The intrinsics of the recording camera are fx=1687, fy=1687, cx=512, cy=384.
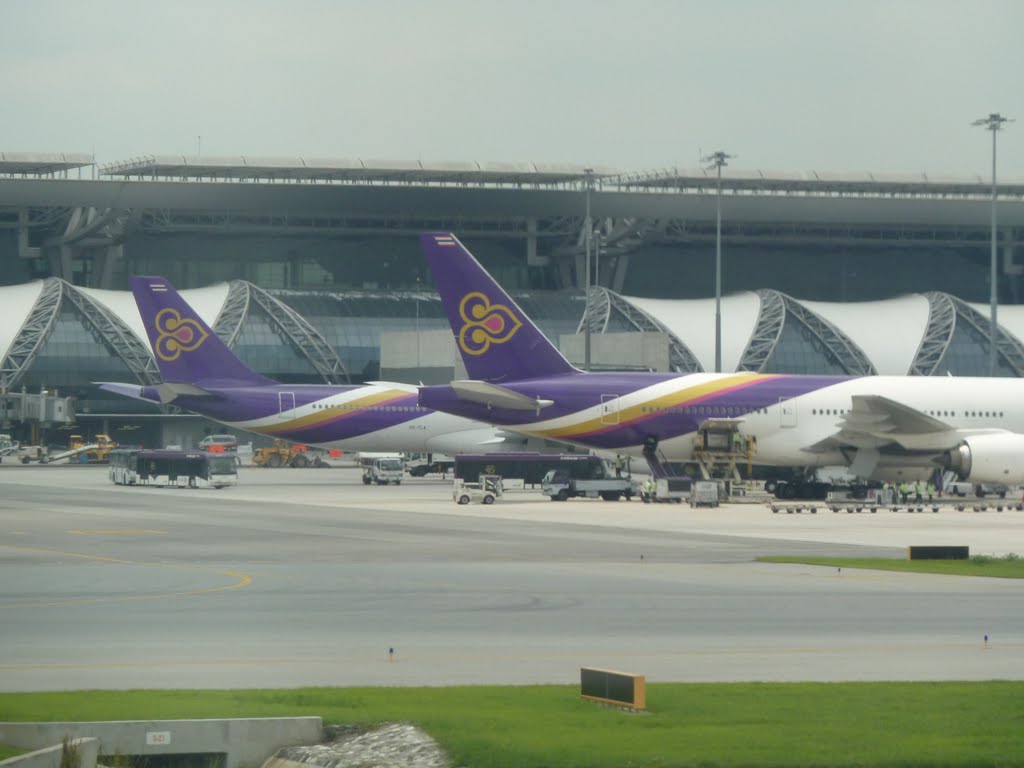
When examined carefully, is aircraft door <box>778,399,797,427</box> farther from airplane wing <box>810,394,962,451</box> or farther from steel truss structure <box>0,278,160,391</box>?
steel truss structure <box>0,278,160,391</box>

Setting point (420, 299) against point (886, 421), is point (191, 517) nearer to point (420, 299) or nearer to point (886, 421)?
point (886, 421)

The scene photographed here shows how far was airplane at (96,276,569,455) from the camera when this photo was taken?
3159 inches

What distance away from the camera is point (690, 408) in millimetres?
65625

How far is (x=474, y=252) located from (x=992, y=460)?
286 ft

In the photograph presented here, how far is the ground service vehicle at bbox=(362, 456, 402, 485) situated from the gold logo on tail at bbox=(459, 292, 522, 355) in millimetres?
20613

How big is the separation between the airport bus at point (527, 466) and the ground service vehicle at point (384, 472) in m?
11.3

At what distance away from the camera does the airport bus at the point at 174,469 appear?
77562mm

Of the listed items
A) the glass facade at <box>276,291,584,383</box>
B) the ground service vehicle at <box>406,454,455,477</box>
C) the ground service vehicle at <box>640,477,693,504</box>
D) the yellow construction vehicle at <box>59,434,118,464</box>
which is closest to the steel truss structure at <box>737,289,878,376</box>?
the glass facade at <box>276,291,584,383</box>

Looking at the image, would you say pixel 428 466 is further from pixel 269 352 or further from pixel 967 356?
pixel 967 356

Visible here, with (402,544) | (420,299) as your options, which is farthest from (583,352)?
(402,544)

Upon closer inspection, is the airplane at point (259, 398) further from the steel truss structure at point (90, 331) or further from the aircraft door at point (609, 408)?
the steel truss structure at point (90, 331)

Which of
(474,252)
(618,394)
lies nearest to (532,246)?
(474,252)

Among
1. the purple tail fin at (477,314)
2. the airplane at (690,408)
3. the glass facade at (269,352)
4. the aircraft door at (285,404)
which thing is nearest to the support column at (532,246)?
the glass facade at (269,352)

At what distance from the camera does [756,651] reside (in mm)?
21797
